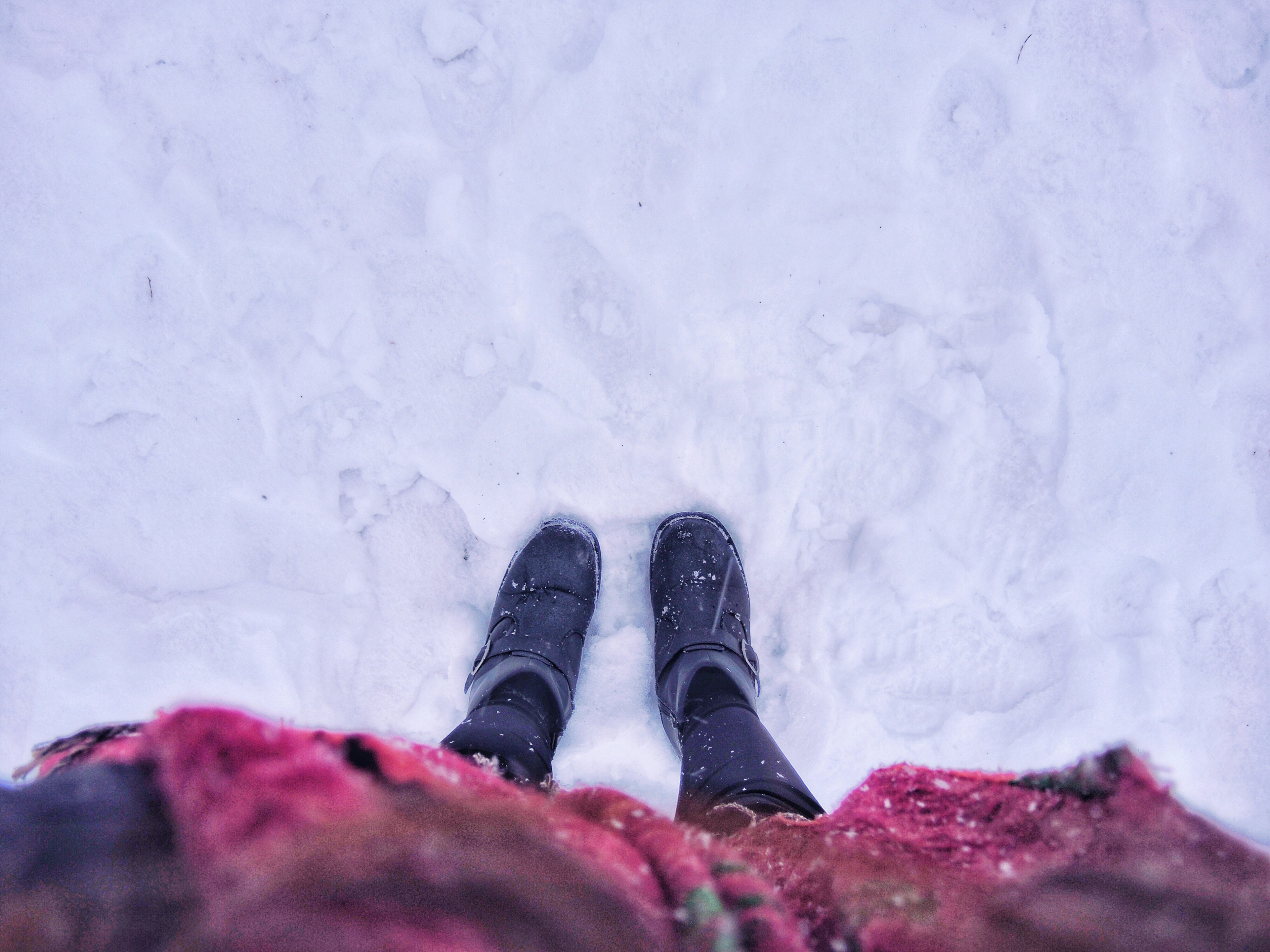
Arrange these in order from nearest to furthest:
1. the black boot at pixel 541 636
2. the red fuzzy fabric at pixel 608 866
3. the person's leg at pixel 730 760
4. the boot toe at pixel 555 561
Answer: the red fuzzy fabric at pixel 608 866, the person's leg at pixel 730 760, the black boot at pixel 541 636, the boot toe at pixel 555 561

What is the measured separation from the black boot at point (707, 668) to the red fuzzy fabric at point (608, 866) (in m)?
0.37

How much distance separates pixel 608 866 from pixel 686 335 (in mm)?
893

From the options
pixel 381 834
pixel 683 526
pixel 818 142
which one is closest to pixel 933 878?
pixel 381 834

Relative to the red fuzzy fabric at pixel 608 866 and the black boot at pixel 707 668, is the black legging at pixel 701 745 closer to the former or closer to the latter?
the black boot at pixel 707 668

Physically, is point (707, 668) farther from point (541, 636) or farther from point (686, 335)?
point (686, 335)

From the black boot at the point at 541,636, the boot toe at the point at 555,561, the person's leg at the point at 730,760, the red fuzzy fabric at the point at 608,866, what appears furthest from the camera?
the boot toe at the point at 555,561

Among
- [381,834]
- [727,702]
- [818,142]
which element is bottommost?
[381,834]

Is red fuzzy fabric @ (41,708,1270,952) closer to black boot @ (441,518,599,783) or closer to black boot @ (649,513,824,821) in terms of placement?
black boot @ (649,513,824,821)

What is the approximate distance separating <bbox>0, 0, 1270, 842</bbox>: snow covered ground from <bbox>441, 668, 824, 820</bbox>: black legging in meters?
0.25

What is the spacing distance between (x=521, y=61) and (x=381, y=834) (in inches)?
48.6

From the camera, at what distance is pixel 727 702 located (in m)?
1.17

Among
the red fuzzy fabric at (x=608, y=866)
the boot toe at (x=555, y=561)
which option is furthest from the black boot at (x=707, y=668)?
the red fuzzy fabric at (x=608, y=866)

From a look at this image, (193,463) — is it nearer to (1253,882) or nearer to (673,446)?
(673,446)

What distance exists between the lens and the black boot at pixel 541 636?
1.16m
